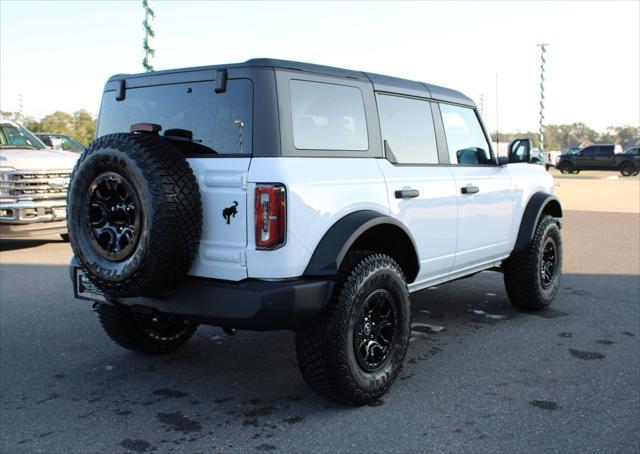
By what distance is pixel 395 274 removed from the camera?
13.2ft

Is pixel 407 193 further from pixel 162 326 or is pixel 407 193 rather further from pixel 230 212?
pixel 162 326

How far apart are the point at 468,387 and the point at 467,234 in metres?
1.34

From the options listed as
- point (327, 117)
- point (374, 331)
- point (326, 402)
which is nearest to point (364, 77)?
point (327, 117)

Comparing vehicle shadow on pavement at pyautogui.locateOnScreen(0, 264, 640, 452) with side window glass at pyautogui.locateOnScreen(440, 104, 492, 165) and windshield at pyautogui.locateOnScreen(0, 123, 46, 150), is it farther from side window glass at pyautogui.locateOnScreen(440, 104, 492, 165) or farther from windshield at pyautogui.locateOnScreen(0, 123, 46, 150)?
windshield at pyautogui.locateOnScreen(0, 123, 46, 150)

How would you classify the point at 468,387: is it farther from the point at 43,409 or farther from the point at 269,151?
the point at 43,409

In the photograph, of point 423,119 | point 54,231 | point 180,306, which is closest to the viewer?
point 180,306

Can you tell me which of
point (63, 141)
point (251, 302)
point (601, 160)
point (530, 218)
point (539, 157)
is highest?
point (63, 141)

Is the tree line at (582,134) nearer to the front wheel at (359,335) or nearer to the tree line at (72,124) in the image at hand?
the tree line at (72,124)

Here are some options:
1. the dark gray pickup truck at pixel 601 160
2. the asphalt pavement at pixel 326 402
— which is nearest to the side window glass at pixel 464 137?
the asphalt pavement at pixel 326 402

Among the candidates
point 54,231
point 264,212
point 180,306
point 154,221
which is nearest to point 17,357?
point 180,306

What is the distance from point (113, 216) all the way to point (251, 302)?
904mm

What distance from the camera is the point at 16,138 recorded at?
10680mm

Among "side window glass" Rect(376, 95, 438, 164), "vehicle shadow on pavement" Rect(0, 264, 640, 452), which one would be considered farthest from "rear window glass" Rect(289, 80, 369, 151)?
"vehicle shadow on pavement" Rect(0, 264, 640, 452)

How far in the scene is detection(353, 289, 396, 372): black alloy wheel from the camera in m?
3.83
